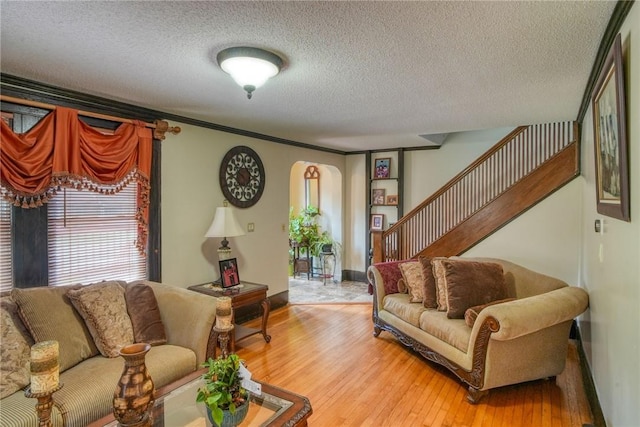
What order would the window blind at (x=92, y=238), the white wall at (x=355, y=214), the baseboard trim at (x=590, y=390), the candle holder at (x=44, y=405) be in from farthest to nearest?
the white wall at (x=355, y=214) → the window blind at (x=92, y=238) → the baseboard trim at (x=590, y=390) → the candle holder at (x=44, y=405)

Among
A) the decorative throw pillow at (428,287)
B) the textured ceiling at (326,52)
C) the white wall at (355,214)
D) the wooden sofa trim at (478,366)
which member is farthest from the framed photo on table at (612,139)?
the white wall at (355,214)

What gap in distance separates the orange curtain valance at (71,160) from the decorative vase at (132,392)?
5.68 ft

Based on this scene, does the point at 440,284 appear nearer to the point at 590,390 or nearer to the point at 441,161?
the point at 590,390

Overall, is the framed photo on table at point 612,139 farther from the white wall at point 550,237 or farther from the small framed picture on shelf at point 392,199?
the small framed picture on shelf at point 392,199

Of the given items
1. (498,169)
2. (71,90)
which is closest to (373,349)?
(498,169)

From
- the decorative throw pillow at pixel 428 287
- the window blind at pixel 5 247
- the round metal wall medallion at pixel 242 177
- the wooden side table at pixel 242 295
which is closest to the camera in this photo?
the window blind at pixel 5 247

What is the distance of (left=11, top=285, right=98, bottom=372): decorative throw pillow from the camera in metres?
2.12

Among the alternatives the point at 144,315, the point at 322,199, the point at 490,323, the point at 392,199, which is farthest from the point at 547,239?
the point at 144,315

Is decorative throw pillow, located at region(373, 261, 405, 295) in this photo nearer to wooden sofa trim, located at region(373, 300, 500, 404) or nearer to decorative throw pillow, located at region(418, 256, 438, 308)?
decorative throw pillow, located at region(418, 256, 438, 308)

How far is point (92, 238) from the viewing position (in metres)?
3.01

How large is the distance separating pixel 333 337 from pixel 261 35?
10.0ft

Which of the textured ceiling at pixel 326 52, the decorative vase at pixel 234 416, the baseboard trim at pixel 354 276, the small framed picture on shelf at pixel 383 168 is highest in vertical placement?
the textured ceiling at pixel 326 52

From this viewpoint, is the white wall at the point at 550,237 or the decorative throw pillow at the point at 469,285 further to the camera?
the white wall at the point at 550,237

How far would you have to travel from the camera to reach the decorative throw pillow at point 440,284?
10.3 ft
